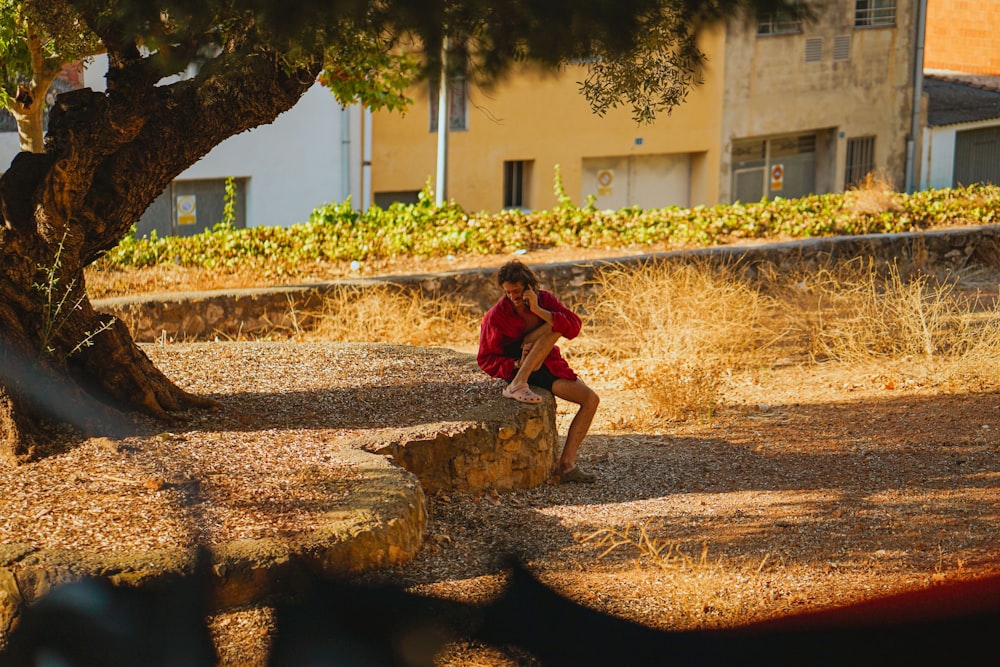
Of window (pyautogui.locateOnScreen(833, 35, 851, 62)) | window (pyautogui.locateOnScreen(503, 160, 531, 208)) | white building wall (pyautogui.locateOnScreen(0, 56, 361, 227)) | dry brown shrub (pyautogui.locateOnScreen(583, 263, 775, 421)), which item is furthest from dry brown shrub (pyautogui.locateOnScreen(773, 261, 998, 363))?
window (pyautogui.locateOnScreen(833, 35, 851, 62))

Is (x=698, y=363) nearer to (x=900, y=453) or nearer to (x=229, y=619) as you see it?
(x=900, y=453)

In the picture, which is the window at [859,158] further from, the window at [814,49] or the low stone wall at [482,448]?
the low stone wall at [482,448]

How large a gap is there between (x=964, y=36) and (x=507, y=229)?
70.3ft

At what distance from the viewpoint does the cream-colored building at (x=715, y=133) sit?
2205 centimetres

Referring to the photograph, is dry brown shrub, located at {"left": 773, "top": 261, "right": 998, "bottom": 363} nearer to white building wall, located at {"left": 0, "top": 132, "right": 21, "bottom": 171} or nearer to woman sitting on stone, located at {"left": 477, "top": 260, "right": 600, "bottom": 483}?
woman sitting on stone, located at {"left": 477, "top": 260, "right": 600, "bottom": 483}

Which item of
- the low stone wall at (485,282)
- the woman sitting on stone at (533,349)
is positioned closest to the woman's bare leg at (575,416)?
the woman sitting on stone at (533,349)

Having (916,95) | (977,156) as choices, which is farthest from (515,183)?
(977,156)

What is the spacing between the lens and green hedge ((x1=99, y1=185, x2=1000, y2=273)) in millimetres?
13320

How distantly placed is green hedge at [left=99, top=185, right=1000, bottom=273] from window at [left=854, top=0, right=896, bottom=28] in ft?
38.0

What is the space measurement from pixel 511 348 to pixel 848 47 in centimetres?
2143

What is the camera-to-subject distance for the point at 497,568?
5531mm

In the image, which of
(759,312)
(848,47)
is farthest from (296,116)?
(848,47)

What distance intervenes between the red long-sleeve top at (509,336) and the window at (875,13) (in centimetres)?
2149

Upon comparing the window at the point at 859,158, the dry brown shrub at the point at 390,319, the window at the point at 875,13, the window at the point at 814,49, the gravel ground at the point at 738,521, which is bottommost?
the gravel ground at the point at 738,521
